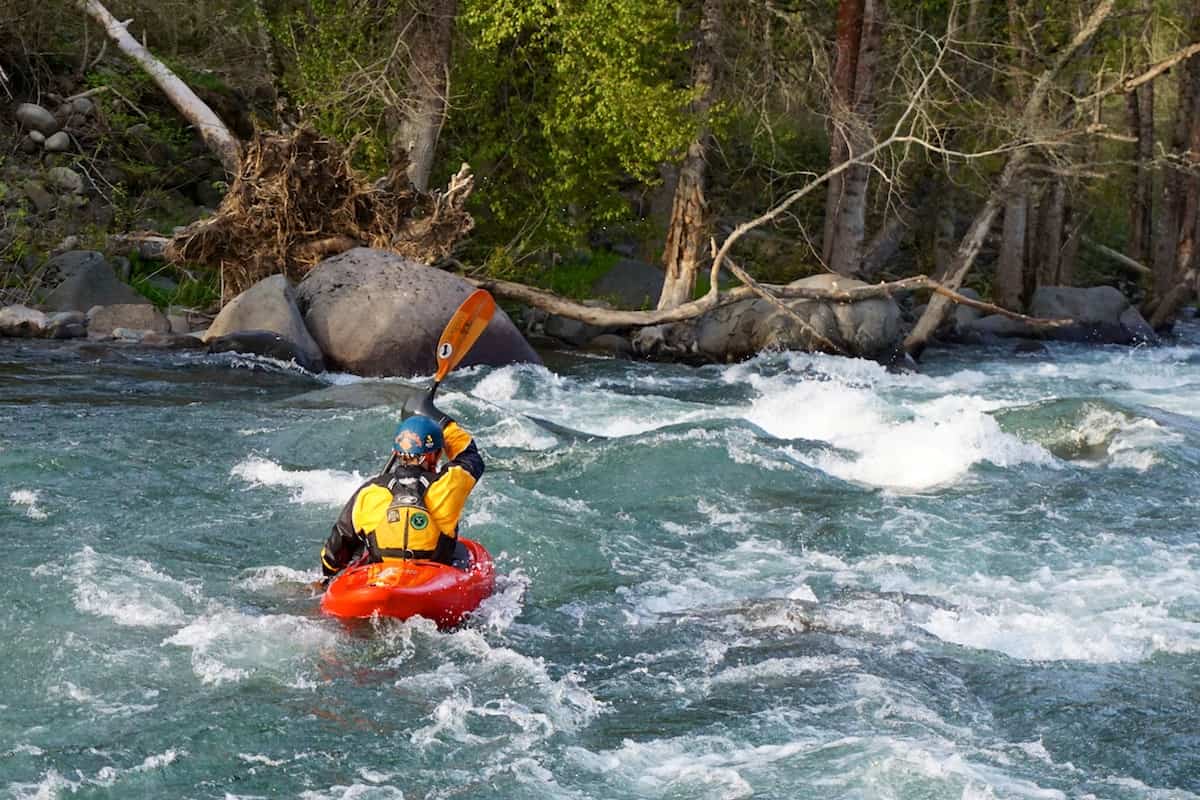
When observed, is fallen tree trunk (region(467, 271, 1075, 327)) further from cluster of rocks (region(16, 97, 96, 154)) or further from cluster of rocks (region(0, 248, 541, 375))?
cluster of rocks (region(16, 97, 96, 154))

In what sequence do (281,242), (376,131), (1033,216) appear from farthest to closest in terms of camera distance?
1. (1033,216)
2. (376,131)
3. (281,242)

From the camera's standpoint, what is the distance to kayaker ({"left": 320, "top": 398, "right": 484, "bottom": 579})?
20.1ft

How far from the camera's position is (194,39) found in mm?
19250

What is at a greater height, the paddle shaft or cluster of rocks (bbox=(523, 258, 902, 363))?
the paddle shaft

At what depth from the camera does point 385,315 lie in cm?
1306

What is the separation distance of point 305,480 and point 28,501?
153cm

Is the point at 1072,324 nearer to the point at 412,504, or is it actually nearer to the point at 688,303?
the point at 688,303

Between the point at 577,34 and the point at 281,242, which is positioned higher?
the point at 577,34

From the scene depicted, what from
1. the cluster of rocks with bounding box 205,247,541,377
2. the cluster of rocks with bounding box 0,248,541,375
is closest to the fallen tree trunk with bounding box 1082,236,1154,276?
the cluster of rocks with bounding box 0,248,541,375

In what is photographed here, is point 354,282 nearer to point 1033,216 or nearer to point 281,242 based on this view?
point 281,242

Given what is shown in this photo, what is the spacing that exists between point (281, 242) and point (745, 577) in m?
8.22

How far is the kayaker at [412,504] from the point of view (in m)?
6.12

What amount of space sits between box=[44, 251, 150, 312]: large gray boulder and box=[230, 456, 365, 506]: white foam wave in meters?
6.14

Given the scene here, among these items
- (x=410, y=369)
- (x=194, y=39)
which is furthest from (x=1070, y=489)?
(x=194, y=39)
